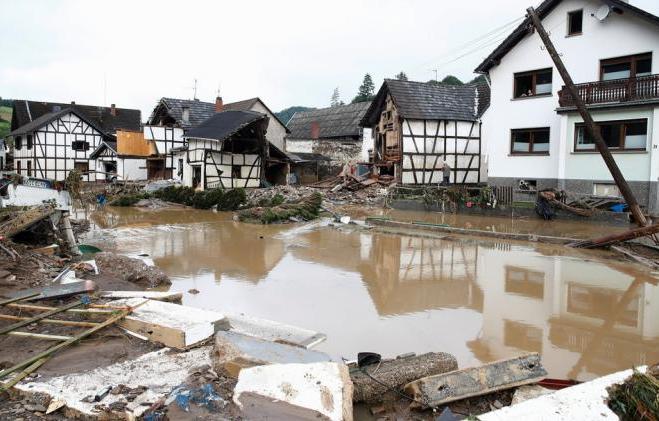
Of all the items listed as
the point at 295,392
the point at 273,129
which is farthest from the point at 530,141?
the point at 295,392

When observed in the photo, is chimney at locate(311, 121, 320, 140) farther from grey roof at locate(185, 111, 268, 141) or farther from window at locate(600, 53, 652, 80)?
window at locate(600, 53, 652, 80)

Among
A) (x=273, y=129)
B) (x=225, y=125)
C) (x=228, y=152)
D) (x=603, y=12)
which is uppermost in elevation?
(x=603, y=12)

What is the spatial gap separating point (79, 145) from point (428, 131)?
30.7 m

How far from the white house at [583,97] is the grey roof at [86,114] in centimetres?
3591

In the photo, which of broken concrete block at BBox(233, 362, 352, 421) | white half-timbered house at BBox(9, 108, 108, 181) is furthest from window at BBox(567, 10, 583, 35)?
white half-timbered house at BBox(9, 108, 108, 181)

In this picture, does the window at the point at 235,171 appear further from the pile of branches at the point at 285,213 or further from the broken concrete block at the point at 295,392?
the broken concrete block at the point at 295,392

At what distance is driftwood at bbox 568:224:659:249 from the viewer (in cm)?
1166

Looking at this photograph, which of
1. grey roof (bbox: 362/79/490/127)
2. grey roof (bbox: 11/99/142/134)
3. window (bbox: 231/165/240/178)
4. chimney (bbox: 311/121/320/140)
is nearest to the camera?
grey roof (bbox: 362/79/490/127)

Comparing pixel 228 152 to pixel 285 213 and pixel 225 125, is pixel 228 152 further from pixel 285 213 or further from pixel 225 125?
pixel 285 213

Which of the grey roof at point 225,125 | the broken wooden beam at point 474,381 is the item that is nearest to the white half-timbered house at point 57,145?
the grey roof at point 225,125

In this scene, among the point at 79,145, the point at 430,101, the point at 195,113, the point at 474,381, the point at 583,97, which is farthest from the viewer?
the point at 79,145

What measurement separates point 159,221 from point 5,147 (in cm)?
3626

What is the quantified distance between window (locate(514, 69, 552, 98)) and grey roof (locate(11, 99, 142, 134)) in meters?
36.2

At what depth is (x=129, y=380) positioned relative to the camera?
4707 mm
